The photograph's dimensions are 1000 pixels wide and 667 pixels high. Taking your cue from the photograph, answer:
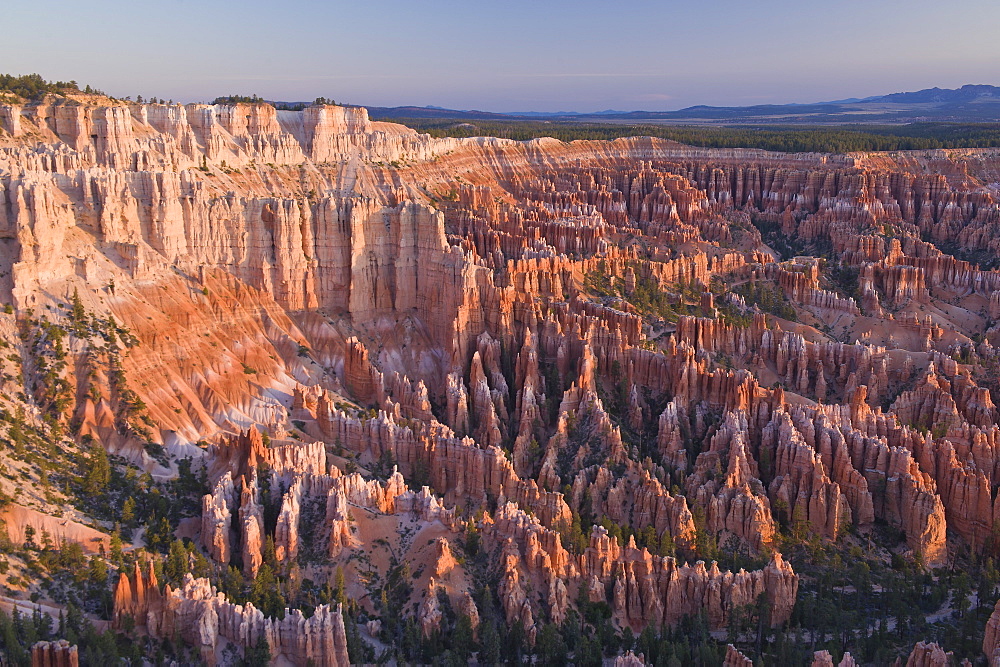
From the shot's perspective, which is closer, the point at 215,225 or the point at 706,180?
the point at 215,225

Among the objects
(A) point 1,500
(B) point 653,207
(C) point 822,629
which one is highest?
(B) point 653,207

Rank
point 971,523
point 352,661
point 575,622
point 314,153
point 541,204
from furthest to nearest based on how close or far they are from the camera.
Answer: point 541,204 < point 314,153 < point 971,523 < point 575,622 < point 352,661

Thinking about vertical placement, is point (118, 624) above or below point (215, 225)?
below

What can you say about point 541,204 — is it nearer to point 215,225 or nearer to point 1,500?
point 215,225

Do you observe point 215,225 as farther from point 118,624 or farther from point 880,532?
point 880,532

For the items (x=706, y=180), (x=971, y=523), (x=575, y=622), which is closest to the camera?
(x=575, y=622)

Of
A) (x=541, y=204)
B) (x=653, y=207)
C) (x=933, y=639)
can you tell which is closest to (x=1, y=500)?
(x=933, y=639)
